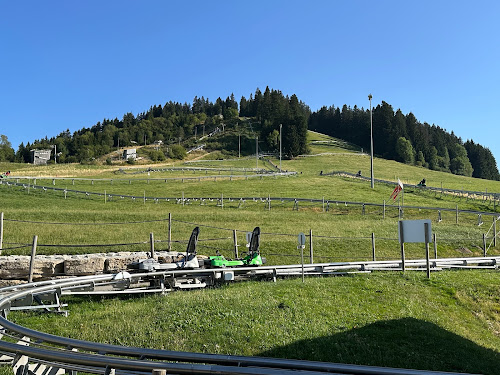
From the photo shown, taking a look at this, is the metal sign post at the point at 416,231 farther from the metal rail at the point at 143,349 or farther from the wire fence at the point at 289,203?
the wire fence at the point at 289,203

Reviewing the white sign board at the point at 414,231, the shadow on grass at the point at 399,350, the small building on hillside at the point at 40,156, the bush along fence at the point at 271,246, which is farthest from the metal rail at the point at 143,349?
the small building on hillside at the point at 40,156

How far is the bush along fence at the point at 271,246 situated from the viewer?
776 inches

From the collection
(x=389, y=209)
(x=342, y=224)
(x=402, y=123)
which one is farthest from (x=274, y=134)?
(x=342, y=224)

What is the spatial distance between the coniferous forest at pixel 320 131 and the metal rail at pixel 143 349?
323 ft

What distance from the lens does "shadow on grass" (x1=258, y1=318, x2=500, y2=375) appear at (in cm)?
886

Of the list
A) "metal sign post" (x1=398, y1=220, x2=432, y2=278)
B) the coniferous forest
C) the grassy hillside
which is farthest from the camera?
the coniferous forest

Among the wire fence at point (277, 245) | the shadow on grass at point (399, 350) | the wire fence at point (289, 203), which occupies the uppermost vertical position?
the wire fence at point (289, 203)

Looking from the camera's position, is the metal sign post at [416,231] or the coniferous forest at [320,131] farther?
the coniferous forest at [320,131]

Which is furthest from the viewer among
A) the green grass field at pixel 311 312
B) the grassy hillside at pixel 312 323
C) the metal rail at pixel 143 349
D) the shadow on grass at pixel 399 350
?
the green grass field at pixel 311 312

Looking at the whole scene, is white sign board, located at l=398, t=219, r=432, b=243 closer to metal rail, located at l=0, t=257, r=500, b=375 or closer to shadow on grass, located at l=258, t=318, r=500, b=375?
metal rail, located at l=0, t=257, r=500, b=375

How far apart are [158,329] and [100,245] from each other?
419 inches

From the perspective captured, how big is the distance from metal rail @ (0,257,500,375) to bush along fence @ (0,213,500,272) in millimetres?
2924

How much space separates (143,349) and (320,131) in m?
189

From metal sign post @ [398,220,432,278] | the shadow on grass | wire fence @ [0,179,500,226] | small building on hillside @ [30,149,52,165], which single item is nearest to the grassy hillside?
the shadow on grass
